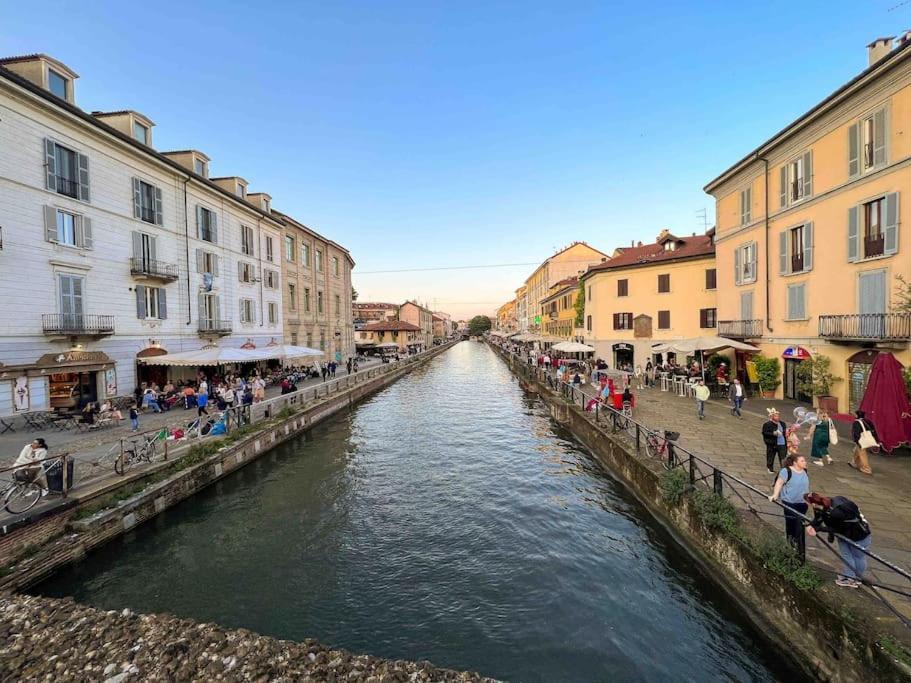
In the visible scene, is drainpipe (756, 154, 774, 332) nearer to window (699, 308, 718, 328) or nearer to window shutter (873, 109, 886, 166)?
window shutter (873, 109, 886, 166)

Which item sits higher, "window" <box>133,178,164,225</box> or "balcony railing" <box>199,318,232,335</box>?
"window" <box>133,178,164,225</box>

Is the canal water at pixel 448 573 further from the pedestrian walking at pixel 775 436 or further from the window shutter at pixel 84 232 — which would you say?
the window shutter at pixel 84 232

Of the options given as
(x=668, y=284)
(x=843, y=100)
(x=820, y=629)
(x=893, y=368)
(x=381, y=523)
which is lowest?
(x=381, y=523)

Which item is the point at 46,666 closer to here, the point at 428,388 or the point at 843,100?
the point at 843,100

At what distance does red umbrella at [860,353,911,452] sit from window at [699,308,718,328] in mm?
19013

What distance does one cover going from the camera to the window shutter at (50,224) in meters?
16.0

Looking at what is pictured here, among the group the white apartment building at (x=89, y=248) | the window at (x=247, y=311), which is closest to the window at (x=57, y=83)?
the white apartment building at (x=89, y=248)

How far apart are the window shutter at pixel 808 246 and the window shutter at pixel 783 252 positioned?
109 centimetres

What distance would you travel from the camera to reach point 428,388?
34.5 m

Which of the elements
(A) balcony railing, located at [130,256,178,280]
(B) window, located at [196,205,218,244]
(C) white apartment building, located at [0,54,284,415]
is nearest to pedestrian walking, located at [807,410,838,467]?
(C) white apartment building, located at [0,54,284,415]

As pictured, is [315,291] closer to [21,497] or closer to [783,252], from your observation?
[21,497]

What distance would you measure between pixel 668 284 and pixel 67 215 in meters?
32.9

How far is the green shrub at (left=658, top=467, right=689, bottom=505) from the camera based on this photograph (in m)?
9.01

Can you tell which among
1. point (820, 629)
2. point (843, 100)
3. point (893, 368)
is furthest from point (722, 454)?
point (843, 100)
